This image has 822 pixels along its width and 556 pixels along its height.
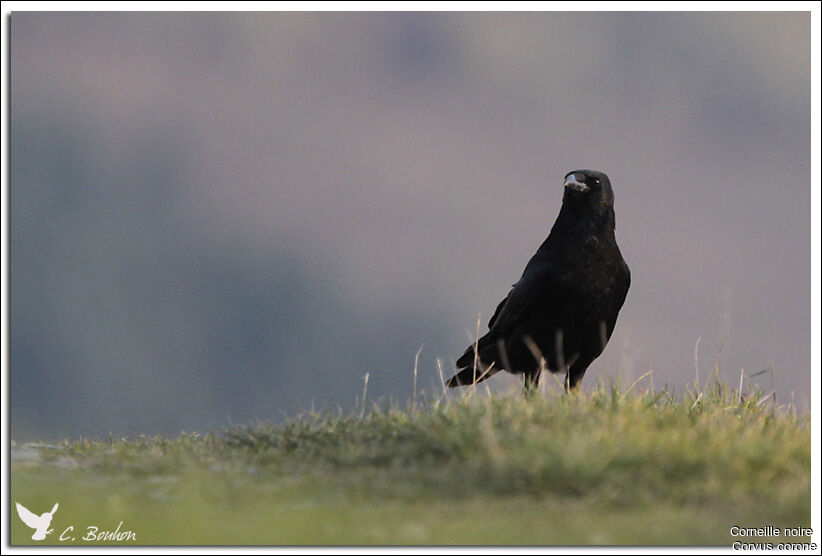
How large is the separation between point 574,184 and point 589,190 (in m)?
0.21

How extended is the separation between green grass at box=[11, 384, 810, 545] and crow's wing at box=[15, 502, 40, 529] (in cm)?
6

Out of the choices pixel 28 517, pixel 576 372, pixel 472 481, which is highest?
pixel 472 481

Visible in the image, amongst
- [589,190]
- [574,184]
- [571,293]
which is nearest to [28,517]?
[571,293]

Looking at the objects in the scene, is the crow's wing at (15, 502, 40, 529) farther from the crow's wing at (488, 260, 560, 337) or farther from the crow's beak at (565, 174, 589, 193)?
the crow's beak at (565, 174, 589, 193)

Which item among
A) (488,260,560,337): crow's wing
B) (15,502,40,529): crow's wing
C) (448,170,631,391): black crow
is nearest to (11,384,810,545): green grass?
(15,502,40,529): crow's wing

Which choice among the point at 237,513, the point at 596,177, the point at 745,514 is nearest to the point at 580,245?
the point at 596,177

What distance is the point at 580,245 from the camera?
7.14 m

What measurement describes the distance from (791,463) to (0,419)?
15.7 ft

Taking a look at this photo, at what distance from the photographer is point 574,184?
7098 millimetres

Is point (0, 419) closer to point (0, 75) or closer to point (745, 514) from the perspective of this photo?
point (0, 75)

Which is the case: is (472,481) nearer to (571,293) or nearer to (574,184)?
(571,293)

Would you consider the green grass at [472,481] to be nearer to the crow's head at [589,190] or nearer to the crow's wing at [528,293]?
the crow's wing at [528,293]

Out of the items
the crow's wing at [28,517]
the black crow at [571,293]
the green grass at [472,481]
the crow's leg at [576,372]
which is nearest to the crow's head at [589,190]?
the black crow at [571,293]

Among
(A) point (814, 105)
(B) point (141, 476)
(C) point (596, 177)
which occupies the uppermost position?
(A) point (814, 105)
